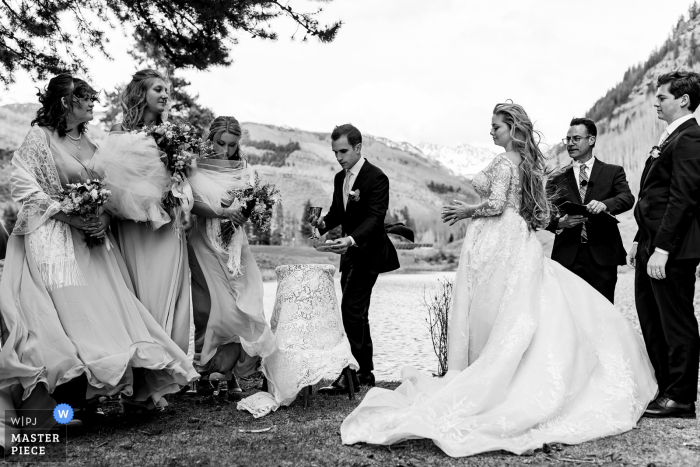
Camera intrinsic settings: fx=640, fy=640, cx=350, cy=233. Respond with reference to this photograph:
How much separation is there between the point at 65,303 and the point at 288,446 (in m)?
1.89

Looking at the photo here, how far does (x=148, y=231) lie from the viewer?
5.27 meters

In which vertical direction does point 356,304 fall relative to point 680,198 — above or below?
below

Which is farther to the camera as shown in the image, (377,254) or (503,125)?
(377,254)

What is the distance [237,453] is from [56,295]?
174 cm

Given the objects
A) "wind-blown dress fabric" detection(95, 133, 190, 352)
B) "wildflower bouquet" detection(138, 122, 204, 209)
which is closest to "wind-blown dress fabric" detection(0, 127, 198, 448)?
"wind-blown dress fabric" detection(95, 133, 190, 352)

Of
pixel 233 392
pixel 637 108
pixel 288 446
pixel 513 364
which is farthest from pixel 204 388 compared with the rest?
pixel 637 108

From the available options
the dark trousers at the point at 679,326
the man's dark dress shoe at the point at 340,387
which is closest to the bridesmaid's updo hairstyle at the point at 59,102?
the man's dark dress shoe at the point at 340,387

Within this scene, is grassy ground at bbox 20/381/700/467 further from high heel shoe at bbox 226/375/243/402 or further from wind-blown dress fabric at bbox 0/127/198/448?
high heel shoe at bbox 226/375/243/402

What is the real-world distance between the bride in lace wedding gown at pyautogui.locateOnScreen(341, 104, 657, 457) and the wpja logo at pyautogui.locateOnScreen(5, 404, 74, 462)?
192cm

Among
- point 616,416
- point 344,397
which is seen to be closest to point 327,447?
point 344,397

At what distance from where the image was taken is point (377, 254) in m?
6.29

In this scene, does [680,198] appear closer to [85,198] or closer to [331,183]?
[85,198]

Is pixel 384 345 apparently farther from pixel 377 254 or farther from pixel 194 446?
pixel 194 446

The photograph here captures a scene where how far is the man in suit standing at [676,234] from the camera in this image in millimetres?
4781
